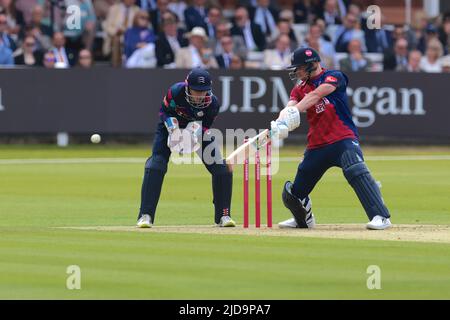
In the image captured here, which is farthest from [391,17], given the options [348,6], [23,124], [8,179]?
[8,179]

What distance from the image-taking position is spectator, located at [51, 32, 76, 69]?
2873 cm

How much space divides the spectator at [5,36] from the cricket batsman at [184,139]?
13.3 meters

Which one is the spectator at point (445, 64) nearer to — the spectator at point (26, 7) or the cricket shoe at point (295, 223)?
the spectator at point (26, 7)

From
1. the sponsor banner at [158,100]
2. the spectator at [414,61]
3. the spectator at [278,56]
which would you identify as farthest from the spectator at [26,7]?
the spectator at [414,61]

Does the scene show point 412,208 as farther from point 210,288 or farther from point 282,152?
point 282,152

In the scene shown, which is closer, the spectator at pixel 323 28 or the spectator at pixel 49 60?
the spectator at pixel 49 60

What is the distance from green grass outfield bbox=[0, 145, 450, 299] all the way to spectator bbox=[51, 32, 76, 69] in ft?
23.0

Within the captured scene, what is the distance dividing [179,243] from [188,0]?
19.4 m

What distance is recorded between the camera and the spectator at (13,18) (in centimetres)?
2892

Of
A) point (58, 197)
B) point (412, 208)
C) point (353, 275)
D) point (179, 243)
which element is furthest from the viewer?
point (58, 197)

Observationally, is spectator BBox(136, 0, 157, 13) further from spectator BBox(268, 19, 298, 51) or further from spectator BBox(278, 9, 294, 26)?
spectator BBox(278, 9, 294, 26)

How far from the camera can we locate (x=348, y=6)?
1286 inches

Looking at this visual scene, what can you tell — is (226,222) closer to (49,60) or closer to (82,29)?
(49,60)
